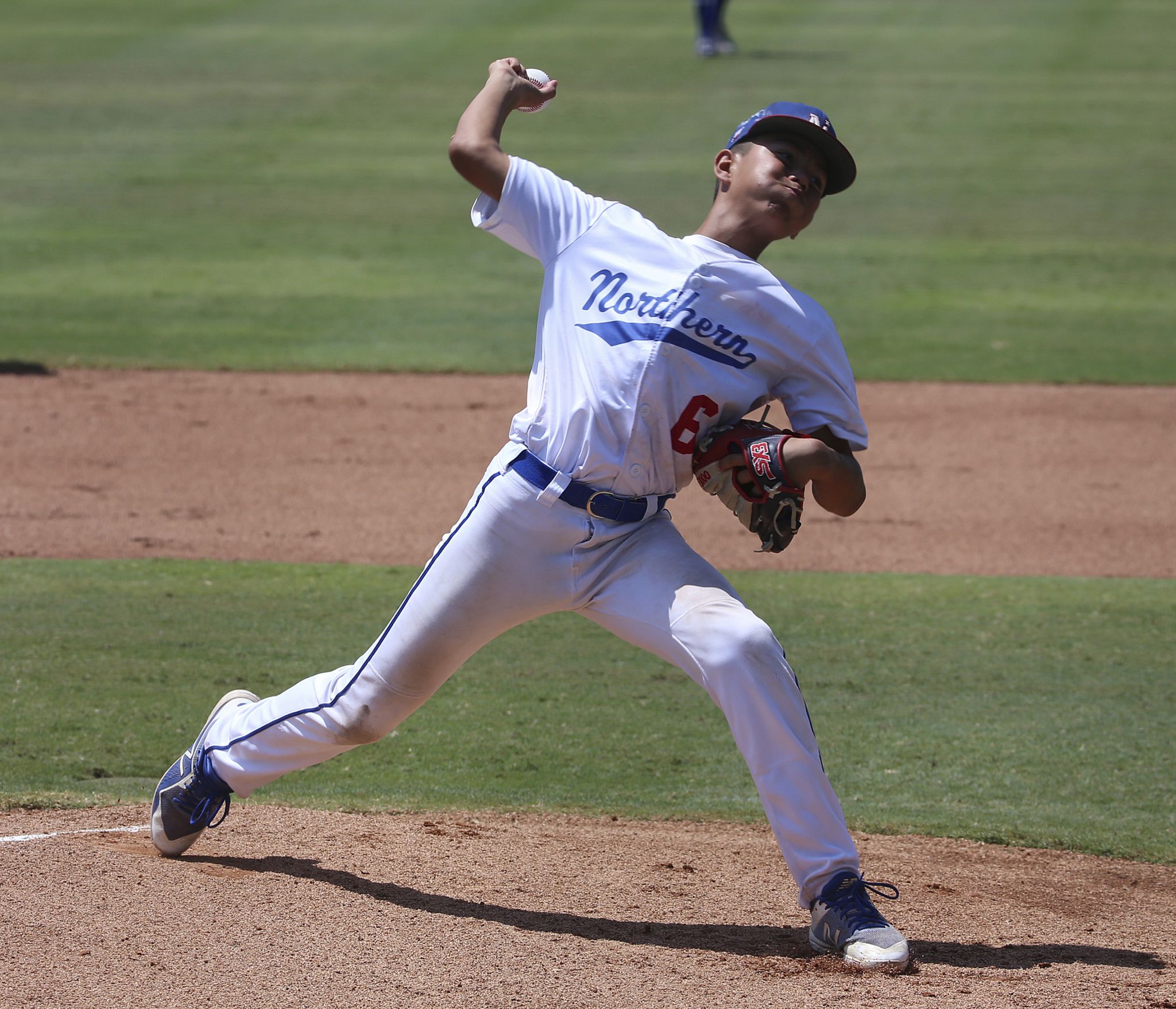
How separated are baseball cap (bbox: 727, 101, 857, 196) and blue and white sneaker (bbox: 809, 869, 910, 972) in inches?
66.3

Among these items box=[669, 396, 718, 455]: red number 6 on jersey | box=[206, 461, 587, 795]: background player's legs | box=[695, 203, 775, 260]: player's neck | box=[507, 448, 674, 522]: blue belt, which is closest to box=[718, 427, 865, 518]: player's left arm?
box=[669, 396, 718, 455]: red number 6 on jersey

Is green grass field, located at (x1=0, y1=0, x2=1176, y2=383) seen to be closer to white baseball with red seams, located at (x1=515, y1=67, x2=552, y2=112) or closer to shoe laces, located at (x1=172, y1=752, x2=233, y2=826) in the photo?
white baseball with red seams, located at (x1=515, y1=67, x2=552, y2=112)

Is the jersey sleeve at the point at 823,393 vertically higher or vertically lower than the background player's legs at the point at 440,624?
higher

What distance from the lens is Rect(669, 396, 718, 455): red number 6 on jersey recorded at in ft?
12.0

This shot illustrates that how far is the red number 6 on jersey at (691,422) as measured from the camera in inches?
144

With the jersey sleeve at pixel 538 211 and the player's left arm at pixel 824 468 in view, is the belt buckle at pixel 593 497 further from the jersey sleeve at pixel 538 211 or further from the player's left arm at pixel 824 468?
the jersey sleeve at pixel 538 211

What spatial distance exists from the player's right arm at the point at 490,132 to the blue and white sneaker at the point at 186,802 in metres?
1.69

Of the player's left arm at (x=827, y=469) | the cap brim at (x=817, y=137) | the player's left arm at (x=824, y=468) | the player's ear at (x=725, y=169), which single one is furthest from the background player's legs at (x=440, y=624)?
the cap brim at (x=817, y=137)

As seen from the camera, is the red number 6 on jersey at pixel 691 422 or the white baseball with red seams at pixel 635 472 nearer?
the white baseball with red seams at pixel 635 472

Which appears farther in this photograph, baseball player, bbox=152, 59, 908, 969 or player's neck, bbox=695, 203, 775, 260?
player's neck, bbox=695, 203, 775, 260

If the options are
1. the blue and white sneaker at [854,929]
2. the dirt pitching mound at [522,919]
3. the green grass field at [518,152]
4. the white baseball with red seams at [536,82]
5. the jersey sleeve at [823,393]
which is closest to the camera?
the dirt pitching mound at [522,919]

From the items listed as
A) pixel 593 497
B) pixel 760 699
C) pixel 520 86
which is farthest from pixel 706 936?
pixel 520 86

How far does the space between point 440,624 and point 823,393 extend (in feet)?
3.64

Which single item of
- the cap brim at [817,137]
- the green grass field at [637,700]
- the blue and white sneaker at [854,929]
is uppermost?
the cap brim at [817,137]
